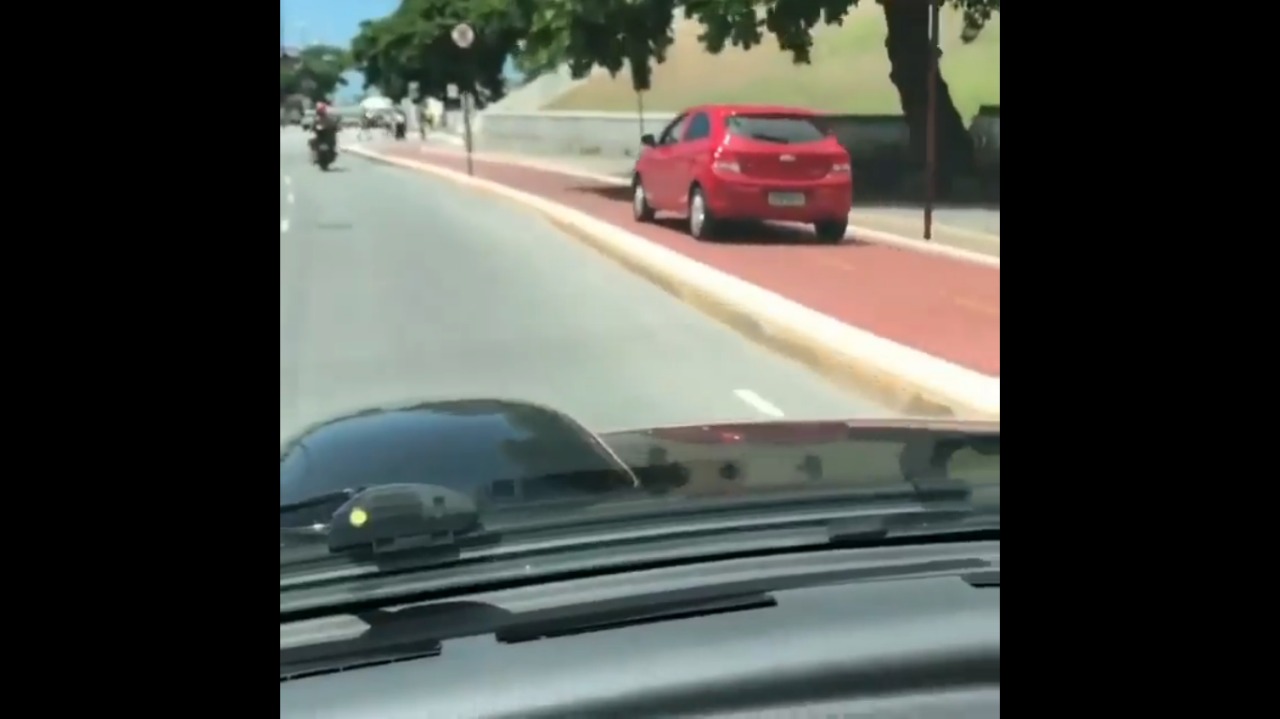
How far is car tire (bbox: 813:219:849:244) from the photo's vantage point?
1445 cm

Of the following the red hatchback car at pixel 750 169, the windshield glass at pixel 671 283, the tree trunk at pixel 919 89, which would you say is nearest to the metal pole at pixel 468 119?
the windshield glass at pixel 671 283

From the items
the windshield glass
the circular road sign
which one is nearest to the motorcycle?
the windshield glass

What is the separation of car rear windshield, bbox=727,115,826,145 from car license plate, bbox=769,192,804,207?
66 centimetres

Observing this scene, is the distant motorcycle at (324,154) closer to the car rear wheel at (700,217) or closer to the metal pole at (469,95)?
the metal pole at (469,95)

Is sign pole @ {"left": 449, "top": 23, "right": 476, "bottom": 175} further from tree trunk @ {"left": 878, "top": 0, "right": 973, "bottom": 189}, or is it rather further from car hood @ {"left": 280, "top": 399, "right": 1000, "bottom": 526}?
car hood @ {"left": 280, "top": 399, "right": 1000, "bottom": 526}

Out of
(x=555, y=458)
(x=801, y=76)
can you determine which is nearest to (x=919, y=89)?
(x=801, y=76)

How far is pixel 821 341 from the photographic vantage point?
951 centimetres

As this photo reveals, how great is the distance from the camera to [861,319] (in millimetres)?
10680

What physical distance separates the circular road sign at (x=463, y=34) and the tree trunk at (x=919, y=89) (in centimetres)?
437

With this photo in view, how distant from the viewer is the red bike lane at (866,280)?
981 cm
